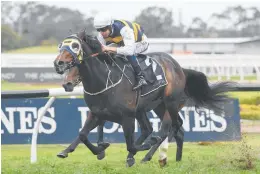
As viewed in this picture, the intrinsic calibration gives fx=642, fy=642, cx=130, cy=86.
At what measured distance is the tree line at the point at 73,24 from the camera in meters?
62.6

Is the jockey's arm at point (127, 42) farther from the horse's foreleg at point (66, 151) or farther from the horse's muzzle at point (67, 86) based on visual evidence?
the horse's foreleg at point (66, 151)

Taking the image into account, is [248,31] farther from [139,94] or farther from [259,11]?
[139,94]

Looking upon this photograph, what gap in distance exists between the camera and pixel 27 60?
90.4ft

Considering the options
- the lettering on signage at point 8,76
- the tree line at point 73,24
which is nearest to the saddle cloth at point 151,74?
the lettering on signage at point 8,76

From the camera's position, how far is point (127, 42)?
6789 millimetres

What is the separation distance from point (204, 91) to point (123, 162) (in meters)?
1.47

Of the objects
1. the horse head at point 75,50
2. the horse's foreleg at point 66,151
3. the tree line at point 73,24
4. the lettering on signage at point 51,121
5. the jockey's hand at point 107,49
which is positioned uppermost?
the horse head at point 75,50

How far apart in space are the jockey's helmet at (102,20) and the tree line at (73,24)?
5023 cm

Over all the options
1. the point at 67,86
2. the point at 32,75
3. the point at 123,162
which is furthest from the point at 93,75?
the point at 32,75

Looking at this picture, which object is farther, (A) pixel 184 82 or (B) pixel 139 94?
(A) pixel 184 82

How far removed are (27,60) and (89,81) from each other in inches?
842

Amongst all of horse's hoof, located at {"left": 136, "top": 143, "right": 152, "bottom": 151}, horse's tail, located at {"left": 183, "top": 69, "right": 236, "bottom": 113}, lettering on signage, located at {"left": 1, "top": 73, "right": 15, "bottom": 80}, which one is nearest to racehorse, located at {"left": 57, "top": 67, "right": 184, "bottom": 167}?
horse's hoof, located at {"left": 136, "top": 143, "right": 152, "bottom": 151}

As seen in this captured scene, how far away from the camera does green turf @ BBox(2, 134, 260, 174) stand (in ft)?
21.7

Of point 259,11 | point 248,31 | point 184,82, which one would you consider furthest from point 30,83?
point 248,31
